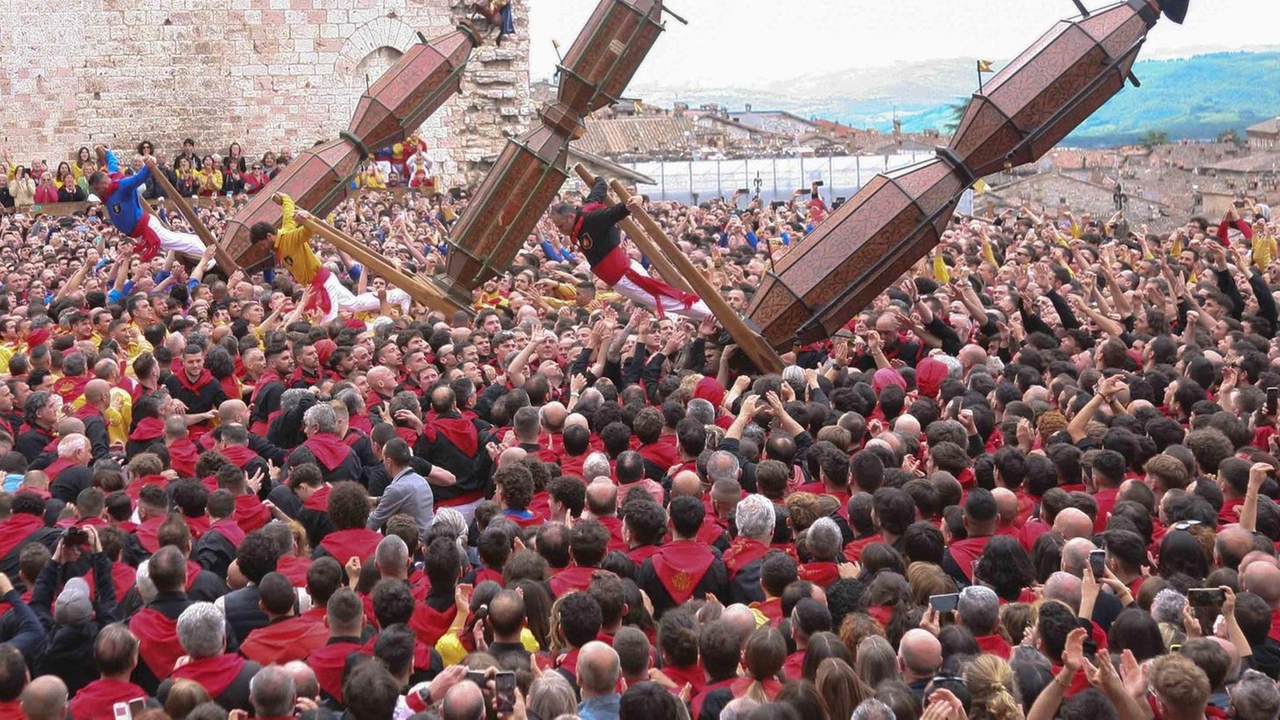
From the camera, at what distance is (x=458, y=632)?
5.73 meters

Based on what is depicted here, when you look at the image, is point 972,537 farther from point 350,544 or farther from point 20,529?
point 20,529

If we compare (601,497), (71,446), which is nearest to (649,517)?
(601,497)

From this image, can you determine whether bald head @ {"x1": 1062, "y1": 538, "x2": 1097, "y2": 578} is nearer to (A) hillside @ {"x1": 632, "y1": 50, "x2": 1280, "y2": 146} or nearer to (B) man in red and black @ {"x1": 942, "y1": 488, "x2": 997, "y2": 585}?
(B) man in red and black @ {"x1": 942, "y1": 488, "x2": 997, "y2": 585}

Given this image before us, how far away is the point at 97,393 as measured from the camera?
8922 millimetres

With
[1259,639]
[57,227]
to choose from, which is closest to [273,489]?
[1259,639]

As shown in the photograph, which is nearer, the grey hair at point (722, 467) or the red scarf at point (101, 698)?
the red scarf at point (101, 698)

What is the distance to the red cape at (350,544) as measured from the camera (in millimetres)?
6544

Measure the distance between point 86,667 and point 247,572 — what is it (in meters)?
0.70

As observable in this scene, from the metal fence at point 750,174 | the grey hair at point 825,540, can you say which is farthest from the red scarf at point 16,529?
the metal fence at point 750,174

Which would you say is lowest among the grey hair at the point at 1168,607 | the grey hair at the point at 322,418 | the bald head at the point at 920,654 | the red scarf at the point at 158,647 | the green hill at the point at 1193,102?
the green hill at the point at 1193,102

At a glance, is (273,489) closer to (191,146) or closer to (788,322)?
(788,322)

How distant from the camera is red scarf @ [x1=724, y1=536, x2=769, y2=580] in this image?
21.1 feet

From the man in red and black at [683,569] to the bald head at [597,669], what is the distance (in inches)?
49.1

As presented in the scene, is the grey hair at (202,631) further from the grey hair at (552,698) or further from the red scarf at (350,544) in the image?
the grey hair at (552,698)
